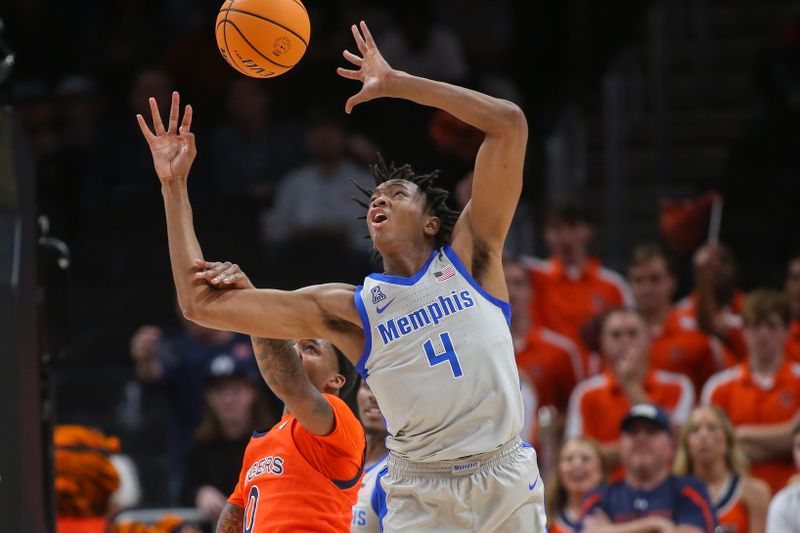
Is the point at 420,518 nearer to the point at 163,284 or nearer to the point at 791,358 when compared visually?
the point at 791,358

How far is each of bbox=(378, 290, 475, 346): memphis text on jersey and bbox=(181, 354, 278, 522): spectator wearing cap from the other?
3881 mm

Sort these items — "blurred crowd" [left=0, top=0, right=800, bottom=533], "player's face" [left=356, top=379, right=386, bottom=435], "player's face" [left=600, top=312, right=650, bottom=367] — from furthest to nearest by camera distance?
"player's face" [left=600, top=312, right=650, bottom=367]
"blurred crowd" [left=0, top=0, right=800, bottom=533]
"player's face" [left=356, top=379, right=386, bottom=435]

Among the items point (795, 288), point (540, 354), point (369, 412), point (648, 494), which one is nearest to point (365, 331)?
point (369, 412)

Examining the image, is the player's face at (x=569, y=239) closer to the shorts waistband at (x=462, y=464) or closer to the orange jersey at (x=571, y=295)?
the orange jersey at (x=571, y=295)

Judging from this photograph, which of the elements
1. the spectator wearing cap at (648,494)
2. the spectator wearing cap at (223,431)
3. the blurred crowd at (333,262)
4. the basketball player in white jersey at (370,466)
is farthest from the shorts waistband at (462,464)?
the spectator wearing cap at (223,431)

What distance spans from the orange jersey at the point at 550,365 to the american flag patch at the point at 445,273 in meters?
4.39

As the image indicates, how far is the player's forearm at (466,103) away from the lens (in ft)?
16.2

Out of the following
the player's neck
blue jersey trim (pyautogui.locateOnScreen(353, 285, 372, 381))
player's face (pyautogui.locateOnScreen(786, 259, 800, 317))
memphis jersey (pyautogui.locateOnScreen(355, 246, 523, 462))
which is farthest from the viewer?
player's face (pyautogui.locateOnScreen(786, 259, 800, 317))

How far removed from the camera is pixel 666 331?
30.9 ft

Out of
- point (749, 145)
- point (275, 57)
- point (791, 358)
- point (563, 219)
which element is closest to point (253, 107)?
point (563, 219)

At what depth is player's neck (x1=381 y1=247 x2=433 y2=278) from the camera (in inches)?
199

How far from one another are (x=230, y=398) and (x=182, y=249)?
394 cm

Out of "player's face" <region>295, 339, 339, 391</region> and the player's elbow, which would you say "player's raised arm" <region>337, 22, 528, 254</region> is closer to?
the player's elbow

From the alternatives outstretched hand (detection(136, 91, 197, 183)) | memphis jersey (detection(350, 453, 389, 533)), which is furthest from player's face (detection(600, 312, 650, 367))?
outstretched hand (detection(136, 91, 197, 183))
